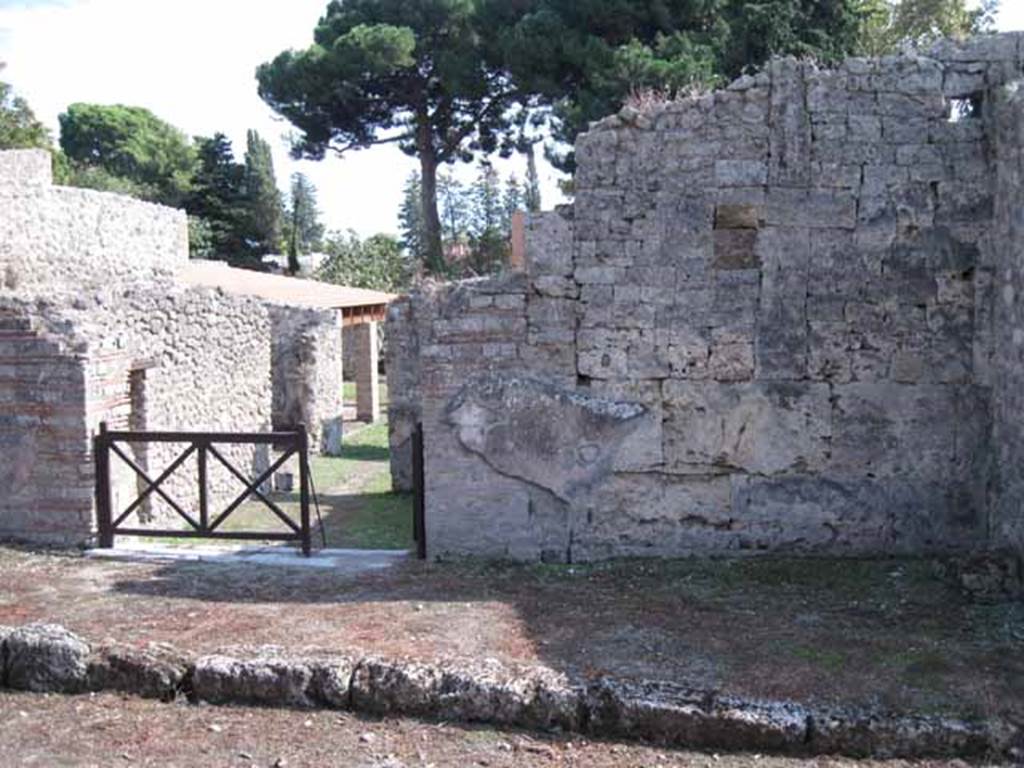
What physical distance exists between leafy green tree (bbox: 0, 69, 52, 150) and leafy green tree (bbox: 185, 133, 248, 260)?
5.11 meters

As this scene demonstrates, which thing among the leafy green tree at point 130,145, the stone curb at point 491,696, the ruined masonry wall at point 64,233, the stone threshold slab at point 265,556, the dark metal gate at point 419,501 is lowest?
the stone curb at point 491,696

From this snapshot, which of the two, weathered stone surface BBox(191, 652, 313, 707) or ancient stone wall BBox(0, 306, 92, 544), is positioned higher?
ancient stone wall BBox(0, 306, 92, 544)

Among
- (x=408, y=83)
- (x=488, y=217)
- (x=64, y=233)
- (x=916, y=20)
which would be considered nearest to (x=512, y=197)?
(x=488, y=217)

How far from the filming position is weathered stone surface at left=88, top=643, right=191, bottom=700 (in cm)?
604

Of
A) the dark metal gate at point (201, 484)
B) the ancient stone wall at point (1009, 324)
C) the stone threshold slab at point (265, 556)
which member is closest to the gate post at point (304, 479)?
the dark metal gate at point (201, 484)

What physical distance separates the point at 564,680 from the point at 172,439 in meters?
4.26

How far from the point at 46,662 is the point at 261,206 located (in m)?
34.8

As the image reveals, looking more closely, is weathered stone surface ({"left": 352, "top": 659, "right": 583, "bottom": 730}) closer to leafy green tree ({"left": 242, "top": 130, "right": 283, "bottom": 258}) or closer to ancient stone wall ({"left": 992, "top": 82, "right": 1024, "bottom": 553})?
ancient stone wall ({"left": 992, "top": 82, "right": 1024, "bottom": 553})

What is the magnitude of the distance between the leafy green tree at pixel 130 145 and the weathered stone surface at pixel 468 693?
4064 cm

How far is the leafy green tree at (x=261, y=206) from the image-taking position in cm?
3947

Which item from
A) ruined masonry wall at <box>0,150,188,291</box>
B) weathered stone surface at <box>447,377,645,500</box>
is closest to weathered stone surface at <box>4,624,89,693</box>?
weathered stone surface at <box>447,377,645,500</box>

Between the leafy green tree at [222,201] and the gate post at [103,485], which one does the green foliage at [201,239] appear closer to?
the leafy green tree at [222,201]

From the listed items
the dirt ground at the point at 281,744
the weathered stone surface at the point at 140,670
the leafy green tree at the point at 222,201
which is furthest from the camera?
the leafy green tree at the point at 222,201

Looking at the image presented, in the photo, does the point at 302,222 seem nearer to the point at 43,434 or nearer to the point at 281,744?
the point at 43,434
